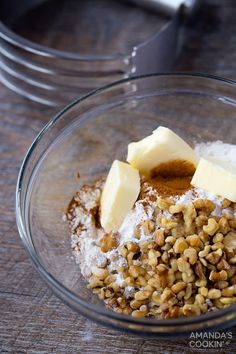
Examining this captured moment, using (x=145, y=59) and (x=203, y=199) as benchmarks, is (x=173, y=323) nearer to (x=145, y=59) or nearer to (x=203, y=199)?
(x=203, y=199)

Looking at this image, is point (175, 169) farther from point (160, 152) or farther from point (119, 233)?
point (119, 233)

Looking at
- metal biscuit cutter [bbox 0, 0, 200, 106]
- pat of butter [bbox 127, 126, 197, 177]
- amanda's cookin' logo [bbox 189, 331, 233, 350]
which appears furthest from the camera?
metal biscuit cutter [bbox 0, 0, 200, 106]

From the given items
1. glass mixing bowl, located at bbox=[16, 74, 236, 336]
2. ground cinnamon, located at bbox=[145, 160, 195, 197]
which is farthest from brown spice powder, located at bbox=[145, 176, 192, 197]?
glass mixing bowl, located at bbox=[16, 74, 236, 336]

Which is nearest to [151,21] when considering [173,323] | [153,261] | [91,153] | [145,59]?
[145,59]

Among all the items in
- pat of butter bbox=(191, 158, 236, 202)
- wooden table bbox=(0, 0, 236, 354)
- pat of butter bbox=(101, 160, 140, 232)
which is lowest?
wooden table bbox=(0, 0, 236, 354)

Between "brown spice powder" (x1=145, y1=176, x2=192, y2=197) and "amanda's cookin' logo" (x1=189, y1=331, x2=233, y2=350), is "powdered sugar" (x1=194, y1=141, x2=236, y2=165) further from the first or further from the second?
"amanda's cookin' logo" (x1=189, y1=331, x2=233, y2=350)

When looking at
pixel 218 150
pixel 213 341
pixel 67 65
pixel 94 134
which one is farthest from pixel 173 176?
pixel 67 65

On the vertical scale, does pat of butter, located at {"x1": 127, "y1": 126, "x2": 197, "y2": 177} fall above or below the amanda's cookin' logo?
above
